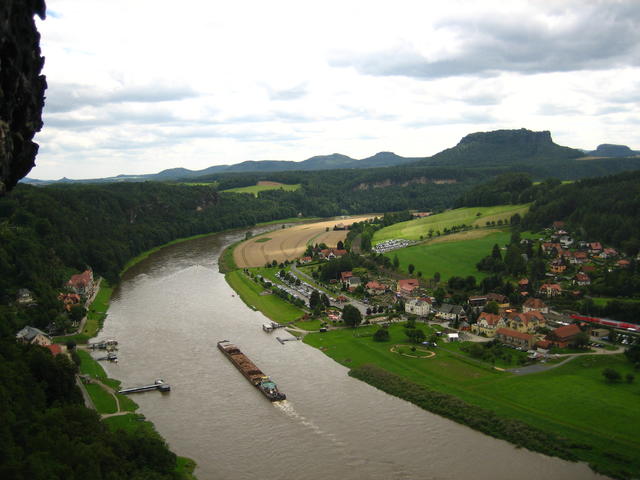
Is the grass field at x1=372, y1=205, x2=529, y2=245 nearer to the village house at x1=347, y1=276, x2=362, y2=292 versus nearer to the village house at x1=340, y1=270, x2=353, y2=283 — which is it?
the village house at x1=340, y1=270, x2=353, y2=283

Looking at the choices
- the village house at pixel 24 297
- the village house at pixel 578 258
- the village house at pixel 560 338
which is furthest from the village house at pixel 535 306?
the village house at pixel 24 297

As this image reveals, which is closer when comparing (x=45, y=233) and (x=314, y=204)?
(x=45, y=233)

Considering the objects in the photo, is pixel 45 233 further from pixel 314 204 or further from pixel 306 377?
pixel 314 204

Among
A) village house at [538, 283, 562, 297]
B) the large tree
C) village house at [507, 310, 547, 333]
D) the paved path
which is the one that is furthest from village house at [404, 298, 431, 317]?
the paved path

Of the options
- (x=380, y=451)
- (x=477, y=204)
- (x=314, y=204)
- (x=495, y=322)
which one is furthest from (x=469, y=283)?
(x=314, y=204)

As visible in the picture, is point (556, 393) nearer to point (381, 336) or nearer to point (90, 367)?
point (381, 336)

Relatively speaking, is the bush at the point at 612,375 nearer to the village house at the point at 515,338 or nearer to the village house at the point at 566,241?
the village house at the point at 515,338
